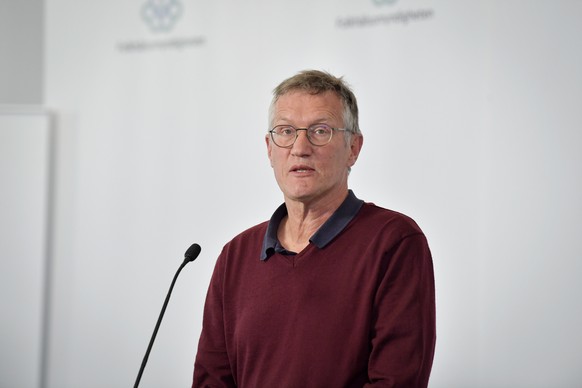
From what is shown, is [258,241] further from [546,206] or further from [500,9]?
[500,9]

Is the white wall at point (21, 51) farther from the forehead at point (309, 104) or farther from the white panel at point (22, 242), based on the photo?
the forehead at point (309, 104)

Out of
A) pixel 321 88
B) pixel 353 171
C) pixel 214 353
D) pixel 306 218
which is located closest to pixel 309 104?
pixel 321 88

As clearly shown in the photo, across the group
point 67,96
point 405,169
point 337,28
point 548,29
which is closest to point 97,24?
point 67,96

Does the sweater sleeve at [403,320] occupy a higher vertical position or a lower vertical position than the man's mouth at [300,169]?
lower

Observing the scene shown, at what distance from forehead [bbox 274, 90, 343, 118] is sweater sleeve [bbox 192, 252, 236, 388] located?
504 millimetres

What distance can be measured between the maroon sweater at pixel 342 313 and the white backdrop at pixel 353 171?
4.43 feet

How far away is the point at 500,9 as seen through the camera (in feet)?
9.39

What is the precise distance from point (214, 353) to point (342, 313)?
0.43 meters

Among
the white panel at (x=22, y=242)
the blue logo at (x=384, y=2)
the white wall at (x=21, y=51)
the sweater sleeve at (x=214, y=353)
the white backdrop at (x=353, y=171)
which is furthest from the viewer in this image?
the white wall at (x=21, y=51)

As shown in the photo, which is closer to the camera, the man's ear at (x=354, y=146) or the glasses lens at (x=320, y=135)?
the glasses lens at (x=320, y=135)

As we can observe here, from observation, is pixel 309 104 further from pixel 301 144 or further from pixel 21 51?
pixel 21 51

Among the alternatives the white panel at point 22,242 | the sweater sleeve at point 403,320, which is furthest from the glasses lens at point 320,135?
the white panel at point 22,242

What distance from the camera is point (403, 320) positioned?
145 cm

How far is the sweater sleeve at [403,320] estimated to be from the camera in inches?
56.5
